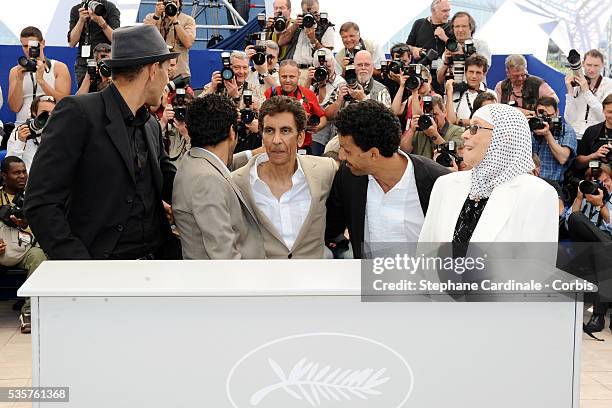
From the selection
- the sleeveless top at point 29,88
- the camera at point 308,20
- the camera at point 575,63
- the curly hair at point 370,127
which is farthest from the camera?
the camera at point 308,20

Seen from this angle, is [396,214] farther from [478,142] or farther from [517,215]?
[517,215]

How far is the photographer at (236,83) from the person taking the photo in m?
6.65

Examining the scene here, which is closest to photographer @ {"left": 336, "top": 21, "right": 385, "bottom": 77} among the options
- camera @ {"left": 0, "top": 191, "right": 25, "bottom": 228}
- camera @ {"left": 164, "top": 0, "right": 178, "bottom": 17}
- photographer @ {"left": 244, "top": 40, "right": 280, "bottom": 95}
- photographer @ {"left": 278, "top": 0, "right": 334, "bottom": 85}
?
photographer @ {"left": 278, "top": 0, "right": 334, "bottom": 85}

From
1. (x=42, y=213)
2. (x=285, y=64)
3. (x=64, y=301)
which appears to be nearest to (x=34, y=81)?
(x=285, y=64)

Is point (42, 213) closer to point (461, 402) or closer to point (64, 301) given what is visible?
point (64, 301)

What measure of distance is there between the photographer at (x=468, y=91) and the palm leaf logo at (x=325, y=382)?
4.86 meters

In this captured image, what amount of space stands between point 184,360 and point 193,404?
0.12m

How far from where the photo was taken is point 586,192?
A: 5938 millimetres

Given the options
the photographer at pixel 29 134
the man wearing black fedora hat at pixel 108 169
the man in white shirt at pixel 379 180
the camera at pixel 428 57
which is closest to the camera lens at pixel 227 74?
the photographer at pixel 29 134

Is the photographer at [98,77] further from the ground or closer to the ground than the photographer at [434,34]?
closer to the ground

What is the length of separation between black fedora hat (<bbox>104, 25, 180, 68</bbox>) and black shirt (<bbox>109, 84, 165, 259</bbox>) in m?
0.10

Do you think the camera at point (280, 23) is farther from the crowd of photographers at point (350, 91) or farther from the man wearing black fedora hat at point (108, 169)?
the man wearing black fedora hat at point (108, 169)

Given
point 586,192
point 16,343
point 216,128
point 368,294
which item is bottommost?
point 16,343

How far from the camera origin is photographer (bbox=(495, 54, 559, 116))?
7125mm
